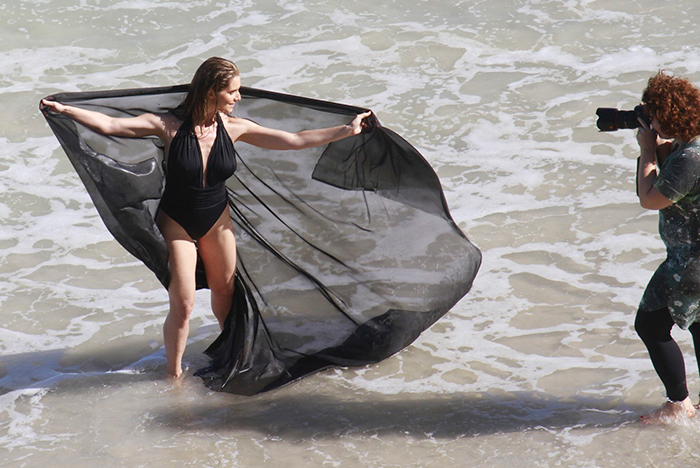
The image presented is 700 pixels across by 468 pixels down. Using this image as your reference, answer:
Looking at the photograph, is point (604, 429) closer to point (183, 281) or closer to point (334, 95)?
point (183, 281)

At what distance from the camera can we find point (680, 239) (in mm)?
3648

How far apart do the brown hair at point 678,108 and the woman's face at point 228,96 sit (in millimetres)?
2106

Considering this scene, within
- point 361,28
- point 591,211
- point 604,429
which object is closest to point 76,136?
point 604,429

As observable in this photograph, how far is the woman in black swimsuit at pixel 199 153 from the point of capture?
4.10 meters

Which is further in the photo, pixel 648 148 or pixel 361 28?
pixel 361 28

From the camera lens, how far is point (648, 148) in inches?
143

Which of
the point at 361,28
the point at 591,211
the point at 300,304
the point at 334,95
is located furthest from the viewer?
the point at 361,28

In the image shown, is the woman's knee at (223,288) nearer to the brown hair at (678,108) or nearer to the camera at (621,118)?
the camera at (621,118)

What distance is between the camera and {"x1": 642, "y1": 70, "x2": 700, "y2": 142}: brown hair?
3.41m

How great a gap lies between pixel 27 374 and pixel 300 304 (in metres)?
1.87

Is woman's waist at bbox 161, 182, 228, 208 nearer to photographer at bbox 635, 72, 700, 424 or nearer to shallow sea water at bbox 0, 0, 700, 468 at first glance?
shallow sea water at bbox 0, 0, 700, 468

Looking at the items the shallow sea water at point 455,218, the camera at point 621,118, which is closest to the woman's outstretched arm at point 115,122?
the shallow sea water at point 455,218

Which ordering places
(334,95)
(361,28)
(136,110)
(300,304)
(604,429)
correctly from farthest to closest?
(361,28) < (334,95) < (300,304) < (136,110) < (604,429)

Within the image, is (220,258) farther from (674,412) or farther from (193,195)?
(674,412)
